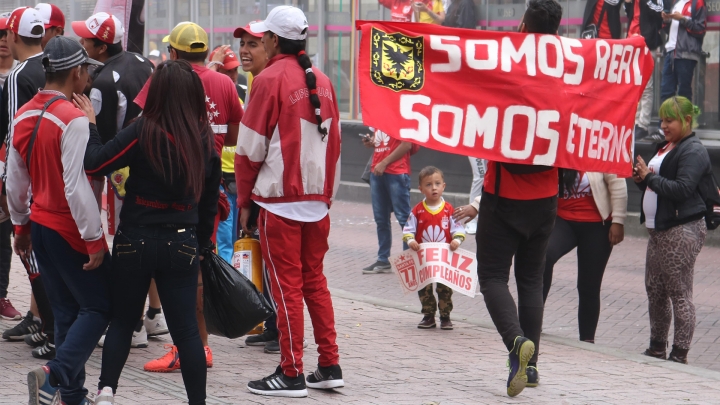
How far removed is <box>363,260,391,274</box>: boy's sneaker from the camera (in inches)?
412

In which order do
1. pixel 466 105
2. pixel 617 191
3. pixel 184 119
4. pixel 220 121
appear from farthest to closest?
pixel 617 191
pixel 220 121
pixel 466 105
pixel 184 119

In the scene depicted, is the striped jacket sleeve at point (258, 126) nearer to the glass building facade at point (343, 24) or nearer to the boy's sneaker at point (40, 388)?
the boy's sneaker at point (40, 388)

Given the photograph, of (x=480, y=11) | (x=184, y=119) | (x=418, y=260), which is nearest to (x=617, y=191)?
(x=418, y=260)

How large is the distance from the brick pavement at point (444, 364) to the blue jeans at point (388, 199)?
1337 millimetres

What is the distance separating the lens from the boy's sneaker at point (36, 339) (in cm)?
646

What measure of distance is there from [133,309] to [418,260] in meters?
2.90

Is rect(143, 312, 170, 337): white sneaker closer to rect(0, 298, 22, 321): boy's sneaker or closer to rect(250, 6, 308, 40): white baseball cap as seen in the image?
rect(0, 298, 22, 321): boy's sneaker

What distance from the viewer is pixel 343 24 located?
17859 mm

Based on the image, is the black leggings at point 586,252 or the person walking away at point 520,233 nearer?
the person walking away at point 520,233

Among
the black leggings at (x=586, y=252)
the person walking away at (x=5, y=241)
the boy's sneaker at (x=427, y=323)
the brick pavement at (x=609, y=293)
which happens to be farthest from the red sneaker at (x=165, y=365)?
the brick pavement at (x=609, y=293)

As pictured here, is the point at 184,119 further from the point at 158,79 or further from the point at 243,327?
the point at 243,327

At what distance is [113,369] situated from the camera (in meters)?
4.84

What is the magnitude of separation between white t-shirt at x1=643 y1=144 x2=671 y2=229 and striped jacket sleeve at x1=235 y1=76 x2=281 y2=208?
112 inches

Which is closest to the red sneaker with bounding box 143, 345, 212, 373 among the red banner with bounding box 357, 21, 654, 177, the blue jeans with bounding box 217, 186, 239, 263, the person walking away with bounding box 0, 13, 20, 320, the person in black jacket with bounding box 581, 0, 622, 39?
the person walking away with bounding box 0, 13, 20, 320
